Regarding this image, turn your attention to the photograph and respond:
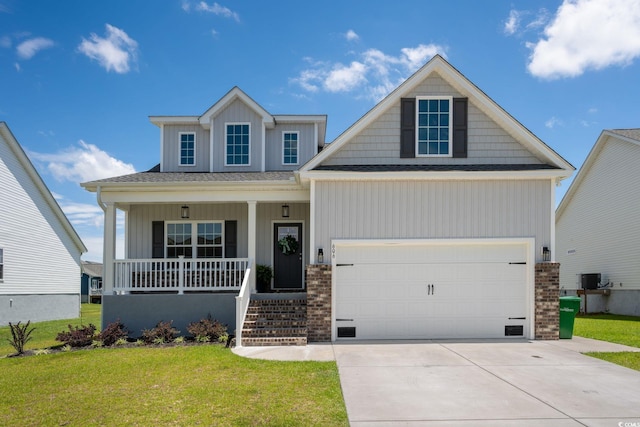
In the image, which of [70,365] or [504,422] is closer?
[504,422]

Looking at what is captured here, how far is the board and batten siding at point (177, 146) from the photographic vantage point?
15.9m

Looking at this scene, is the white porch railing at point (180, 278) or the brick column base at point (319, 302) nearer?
the brick column base at point (319, 302)

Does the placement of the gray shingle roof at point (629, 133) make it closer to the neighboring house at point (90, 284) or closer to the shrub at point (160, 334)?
the shrub at point (160, 334)

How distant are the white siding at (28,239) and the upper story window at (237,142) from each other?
952 centimetres

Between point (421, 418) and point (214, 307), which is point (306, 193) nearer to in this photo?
point (214, 307)

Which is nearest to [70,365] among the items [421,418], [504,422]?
[421,418]

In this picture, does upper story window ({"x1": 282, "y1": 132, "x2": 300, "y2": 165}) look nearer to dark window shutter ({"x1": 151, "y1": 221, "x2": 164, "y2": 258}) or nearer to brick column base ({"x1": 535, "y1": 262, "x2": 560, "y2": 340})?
dark window shutter ({"x1": 151, "y1": 221, "x2": 164, "y2": 258})

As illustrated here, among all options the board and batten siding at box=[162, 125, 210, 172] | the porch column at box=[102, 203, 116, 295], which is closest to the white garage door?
the porch column at box=[102, 203, 116, 295]

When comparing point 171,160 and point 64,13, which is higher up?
point 64,13

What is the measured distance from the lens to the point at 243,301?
11461 millimetres

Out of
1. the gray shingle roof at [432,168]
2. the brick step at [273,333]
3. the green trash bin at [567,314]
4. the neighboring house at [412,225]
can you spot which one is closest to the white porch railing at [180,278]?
the neighboring house at [412,225]

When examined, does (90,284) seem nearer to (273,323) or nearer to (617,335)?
(273,323)

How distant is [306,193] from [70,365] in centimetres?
689

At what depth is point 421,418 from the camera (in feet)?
18.3
